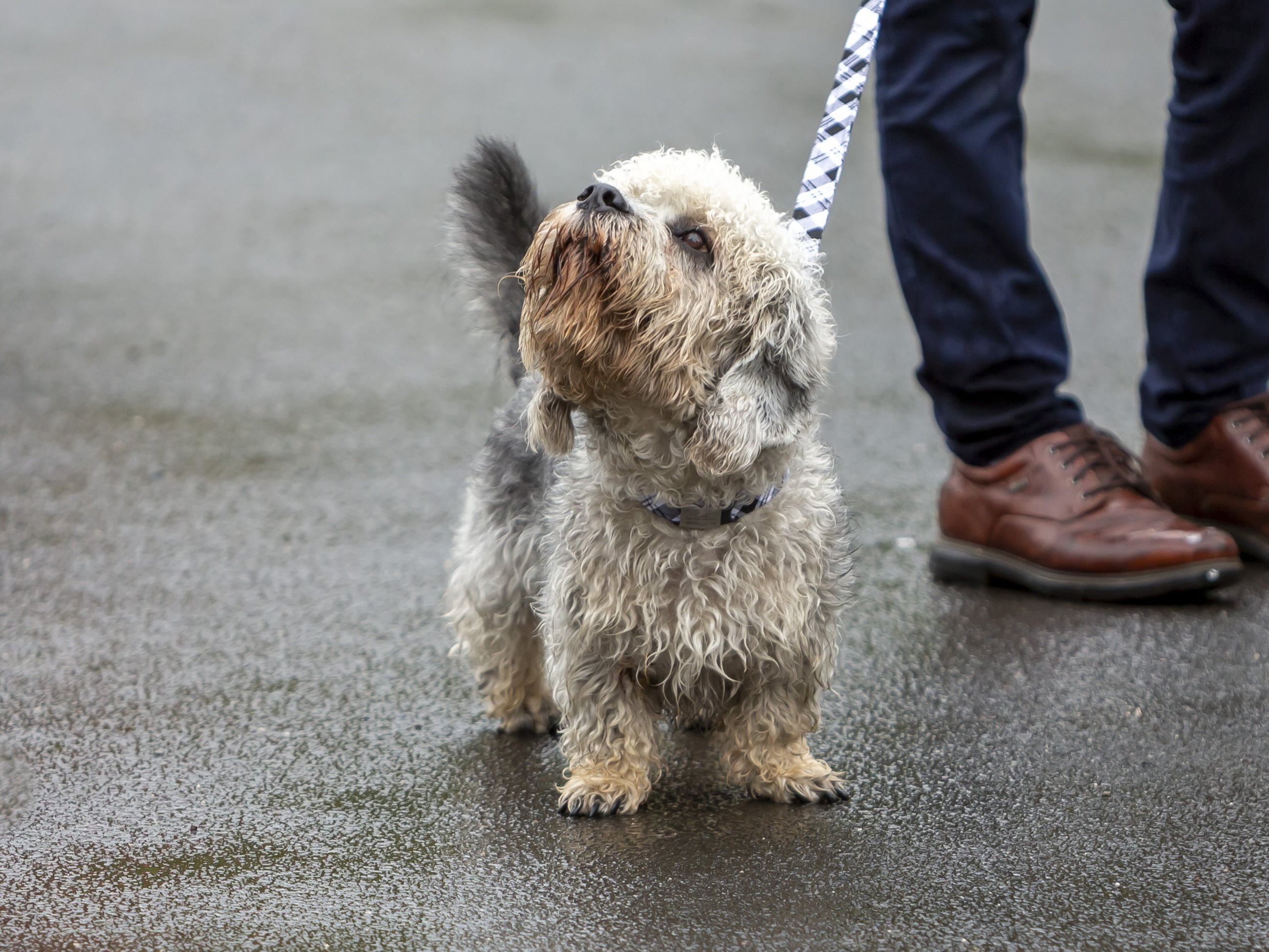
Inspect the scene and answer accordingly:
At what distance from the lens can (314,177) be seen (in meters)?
8.52

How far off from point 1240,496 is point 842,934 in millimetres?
2369

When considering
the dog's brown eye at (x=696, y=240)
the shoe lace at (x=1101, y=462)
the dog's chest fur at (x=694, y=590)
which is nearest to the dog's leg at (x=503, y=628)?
the dog's chest fur at (x=694, y=590)

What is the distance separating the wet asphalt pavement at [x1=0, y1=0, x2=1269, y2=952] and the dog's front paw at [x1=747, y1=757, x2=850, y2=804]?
0.04 m

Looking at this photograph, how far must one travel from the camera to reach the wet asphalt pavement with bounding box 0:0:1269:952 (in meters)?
2.70

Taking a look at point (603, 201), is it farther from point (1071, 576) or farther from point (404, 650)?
point (1071, 576)

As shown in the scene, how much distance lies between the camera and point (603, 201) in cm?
274

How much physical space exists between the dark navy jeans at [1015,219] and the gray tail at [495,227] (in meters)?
1.19

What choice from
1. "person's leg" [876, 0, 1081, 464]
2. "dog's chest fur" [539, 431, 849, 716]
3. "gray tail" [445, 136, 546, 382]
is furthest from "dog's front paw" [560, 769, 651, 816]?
"person's leg" [876, 0, 1081, 464]

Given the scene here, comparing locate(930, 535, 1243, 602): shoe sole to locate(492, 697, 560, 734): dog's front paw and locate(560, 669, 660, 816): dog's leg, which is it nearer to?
locate(492, 697, 560, 734): dog's front paw

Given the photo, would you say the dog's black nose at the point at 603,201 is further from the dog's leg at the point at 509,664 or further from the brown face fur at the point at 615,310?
the dog's leg at the point at 509,664

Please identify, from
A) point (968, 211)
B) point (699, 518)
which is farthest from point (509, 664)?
point (968, 211)

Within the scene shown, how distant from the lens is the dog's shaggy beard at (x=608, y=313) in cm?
272

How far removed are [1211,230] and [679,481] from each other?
6.88 ft

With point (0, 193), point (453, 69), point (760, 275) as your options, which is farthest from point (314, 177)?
point (760, 275)
